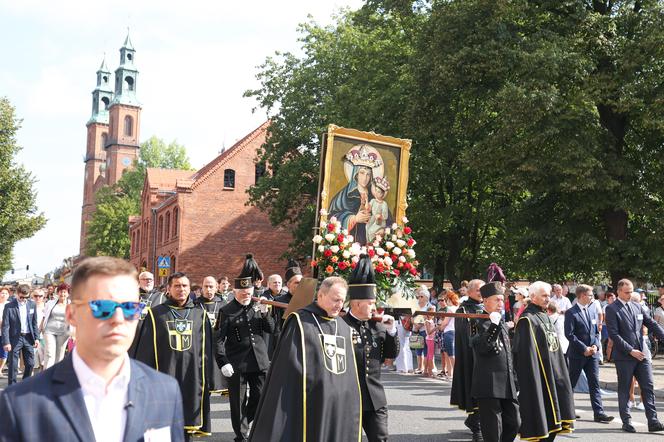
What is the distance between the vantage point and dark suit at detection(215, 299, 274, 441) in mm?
9859

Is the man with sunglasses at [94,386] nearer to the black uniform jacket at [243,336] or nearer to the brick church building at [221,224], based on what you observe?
the black uniform jacket at [243,336]

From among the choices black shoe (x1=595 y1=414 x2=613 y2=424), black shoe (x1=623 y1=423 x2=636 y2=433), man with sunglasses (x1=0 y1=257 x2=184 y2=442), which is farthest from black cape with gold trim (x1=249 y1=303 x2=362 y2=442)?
black shoe (x1=595 y1=414 x2=613 y2=424)

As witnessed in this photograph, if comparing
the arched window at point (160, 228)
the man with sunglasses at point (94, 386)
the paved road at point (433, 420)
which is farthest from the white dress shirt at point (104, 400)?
the arched window at point (160, 228)

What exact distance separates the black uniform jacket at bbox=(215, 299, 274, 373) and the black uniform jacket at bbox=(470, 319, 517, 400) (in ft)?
8.78

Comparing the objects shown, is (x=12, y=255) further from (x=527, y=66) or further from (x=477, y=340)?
(x=477, y=340)

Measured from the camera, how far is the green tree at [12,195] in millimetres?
35625

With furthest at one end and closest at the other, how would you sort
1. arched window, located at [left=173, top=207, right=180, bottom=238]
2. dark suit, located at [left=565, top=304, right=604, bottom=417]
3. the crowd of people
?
arched window, located at [left=173, top=207, right=180, bottom=238], dark suit, located at [left=565, top=304, right=604, bottom=417], the crowd of people

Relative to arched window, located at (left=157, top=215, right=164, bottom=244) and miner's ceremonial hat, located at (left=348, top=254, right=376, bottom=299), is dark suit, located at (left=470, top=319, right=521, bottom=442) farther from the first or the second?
arched window, located at (left=157, top=215, right=164, bottom=244)

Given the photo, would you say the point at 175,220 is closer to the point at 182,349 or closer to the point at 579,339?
the point at 579,339

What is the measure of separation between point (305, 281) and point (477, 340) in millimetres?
2244

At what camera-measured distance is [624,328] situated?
1126cm

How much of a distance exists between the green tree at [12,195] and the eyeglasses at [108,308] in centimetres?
3523

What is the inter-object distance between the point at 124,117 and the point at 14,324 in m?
117

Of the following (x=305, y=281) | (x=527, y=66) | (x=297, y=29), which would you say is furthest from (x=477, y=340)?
(x=297, y=29)
